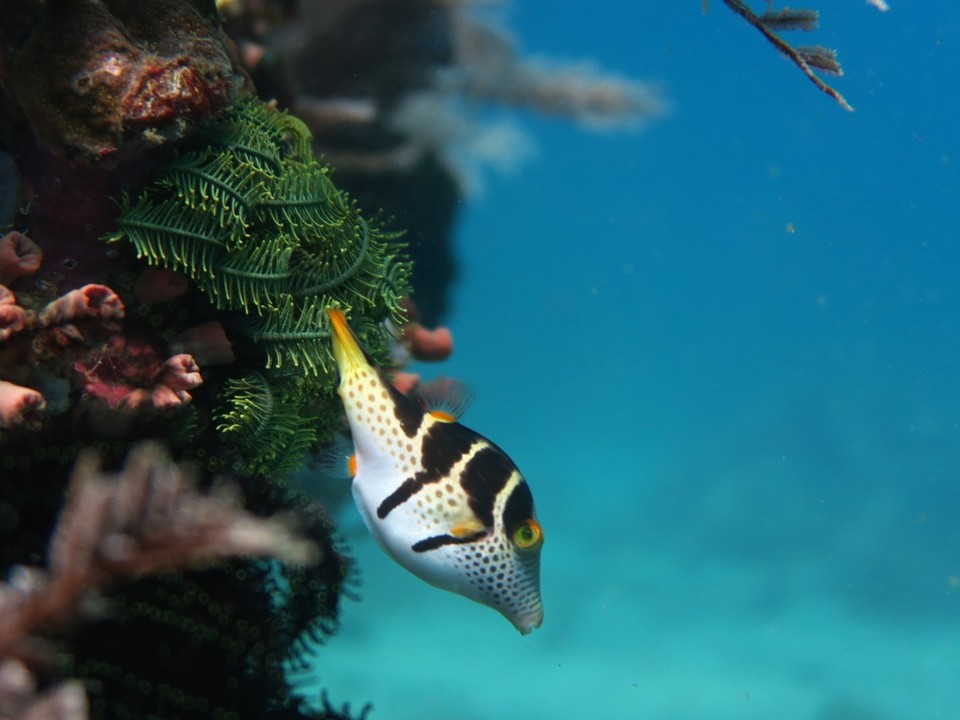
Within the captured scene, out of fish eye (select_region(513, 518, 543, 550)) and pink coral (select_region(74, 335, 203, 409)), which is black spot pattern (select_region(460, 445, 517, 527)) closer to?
fish eye (select_region(513, 518, 543, 550))

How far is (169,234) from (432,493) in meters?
1.42

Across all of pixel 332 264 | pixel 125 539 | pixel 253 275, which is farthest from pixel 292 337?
pixel 125 539

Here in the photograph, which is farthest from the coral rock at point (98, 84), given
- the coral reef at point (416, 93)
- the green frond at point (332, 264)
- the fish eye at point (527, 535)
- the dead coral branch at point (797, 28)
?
the dead coral branch at point (797, 28)

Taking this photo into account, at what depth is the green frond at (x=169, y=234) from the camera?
265 cm

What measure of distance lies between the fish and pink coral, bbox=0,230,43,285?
111cm

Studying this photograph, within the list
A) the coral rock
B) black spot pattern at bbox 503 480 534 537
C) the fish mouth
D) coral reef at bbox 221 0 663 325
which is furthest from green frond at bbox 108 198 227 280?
coral reef at bbox 221 0 663 325

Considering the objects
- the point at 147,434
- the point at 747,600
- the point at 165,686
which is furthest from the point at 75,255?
the point at 747,600

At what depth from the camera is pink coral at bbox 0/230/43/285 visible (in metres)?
2.46

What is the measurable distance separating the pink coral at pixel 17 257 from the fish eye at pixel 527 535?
2.03 metres

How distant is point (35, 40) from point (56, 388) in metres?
1.24

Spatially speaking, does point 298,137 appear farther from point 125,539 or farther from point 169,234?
point 125,539

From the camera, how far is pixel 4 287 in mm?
2361

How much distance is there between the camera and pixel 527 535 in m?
2.69

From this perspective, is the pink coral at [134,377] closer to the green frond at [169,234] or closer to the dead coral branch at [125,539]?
the green frond at [169,234]
